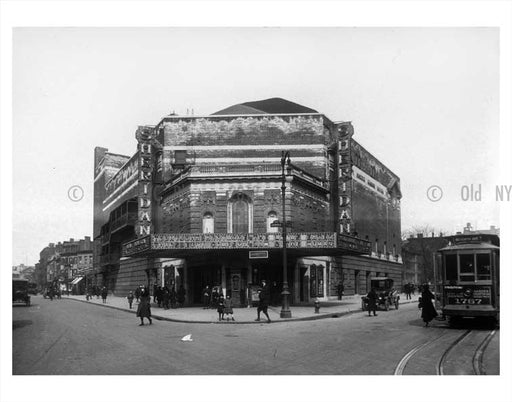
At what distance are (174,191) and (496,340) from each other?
2399cm

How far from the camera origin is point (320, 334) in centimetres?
1850

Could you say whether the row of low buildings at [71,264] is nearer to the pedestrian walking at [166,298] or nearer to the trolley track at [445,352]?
the pedestrian walking at [166,298]

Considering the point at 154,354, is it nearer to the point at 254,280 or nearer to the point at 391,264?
the point at 254,280

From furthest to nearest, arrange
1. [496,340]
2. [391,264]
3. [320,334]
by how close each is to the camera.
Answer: [391,264], [320,334], [496,340]

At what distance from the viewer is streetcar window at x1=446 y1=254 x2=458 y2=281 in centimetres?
2014

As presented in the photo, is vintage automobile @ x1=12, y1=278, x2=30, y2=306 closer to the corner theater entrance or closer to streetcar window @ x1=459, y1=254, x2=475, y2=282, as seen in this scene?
the corner theater entrance

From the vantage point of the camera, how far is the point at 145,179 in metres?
38.5

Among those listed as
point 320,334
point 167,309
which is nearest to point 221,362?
point 320,334

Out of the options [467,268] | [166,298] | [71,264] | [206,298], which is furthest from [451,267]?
[71,264]

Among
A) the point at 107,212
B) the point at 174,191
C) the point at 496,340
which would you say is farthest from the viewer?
the point at 107,212

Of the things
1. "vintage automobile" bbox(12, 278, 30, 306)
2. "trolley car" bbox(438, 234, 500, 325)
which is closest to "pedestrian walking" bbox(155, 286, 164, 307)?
"vintage automobile" bbox(12, 278, 30, 306)

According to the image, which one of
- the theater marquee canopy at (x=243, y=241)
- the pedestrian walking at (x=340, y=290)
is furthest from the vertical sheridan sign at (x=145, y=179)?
the pedestrian walking at (x=340, y=290)

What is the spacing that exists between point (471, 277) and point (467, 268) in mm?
374

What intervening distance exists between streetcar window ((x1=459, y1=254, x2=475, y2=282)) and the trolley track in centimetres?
195
